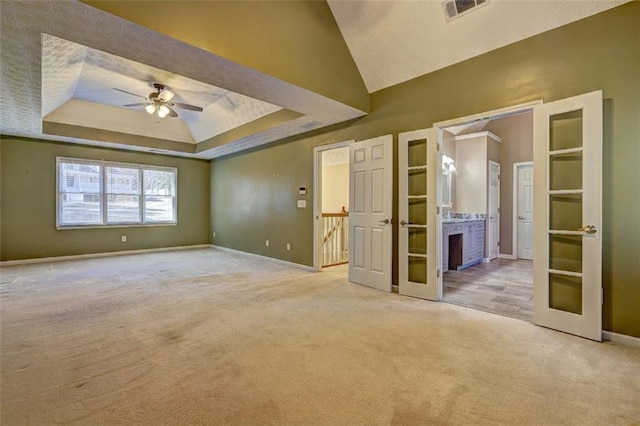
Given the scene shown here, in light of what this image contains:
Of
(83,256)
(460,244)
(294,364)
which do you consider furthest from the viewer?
(83,256)

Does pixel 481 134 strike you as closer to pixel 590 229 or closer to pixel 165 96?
pixel 590 229

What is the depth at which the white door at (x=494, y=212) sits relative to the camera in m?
6.78

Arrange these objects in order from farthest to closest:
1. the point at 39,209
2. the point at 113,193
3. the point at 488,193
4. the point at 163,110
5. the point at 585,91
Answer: the point at 113,193 → the point at 488,193 → the point at 39,209 → the point at 163,110 → the point at 585,91

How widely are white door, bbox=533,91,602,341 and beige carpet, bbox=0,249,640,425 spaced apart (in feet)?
0.85

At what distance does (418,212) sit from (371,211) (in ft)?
2.28

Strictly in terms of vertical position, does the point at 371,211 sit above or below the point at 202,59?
below

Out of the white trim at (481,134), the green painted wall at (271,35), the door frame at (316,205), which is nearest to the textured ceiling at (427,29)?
the green painted wall at (271,35)

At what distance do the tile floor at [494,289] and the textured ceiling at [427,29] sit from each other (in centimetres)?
286

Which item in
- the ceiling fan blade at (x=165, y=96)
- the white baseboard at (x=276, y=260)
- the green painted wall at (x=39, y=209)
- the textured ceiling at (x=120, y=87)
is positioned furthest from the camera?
the green painted wall at (x=39, y=209)

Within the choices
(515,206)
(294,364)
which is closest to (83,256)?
(294,364)

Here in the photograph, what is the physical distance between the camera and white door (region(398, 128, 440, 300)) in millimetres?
3678

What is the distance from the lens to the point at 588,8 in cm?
262

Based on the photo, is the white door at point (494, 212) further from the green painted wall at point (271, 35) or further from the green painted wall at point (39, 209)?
the green painted wall at point (39, 209)

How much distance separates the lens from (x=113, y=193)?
704cm
